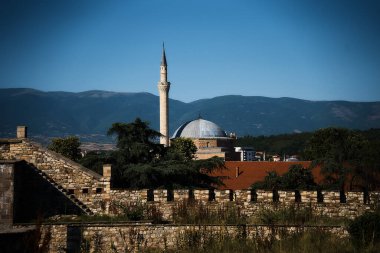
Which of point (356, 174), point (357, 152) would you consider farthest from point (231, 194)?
point (357, 152)

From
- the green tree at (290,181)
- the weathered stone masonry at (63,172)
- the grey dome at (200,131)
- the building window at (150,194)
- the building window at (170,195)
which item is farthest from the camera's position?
the grey dome at (200,131)

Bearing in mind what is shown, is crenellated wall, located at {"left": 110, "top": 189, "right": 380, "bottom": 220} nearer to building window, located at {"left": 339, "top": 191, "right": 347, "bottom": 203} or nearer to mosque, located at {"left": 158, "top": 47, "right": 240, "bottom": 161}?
building window, located at {"left": 339, "top": 191, "right": 347, "bottom": 203}

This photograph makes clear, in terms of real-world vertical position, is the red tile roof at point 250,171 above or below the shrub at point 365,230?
above

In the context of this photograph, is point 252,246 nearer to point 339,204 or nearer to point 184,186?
point 339,204

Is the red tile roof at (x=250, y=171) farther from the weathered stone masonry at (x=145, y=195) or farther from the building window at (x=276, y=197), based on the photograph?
the building window at (x=276, y=197)

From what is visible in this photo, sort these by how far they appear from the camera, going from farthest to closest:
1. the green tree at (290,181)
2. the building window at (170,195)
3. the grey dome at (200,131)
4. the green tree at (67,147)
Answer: the grey dome at (200,131), the green tree at (67,147), the green tree at (290,181), the building window at (170,195)

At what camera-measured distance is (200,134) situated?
321ft

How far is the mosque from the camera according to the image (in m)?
85.6

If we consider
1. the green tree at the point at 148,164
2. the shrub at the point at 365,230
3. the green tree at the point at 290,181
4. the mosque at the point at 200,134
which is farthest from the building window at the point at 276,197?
the mosque at the point at 200,134

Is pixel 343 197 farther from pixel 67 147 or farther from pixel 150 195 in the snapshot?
pixel 67 147

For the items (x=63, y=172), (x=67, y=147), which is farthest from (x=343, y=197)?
(x=67, y=147)

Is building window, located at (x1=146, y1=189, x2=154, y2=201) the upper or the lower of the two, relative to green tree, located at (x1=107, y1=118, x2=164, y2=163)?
lower

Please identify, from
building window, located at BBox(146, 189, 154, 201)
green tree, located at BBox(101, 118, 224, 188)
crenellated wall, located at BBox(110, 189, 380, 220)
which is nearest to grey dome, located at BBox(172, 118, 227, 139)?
green tree, located at BBox(101, 118, 224, 188)

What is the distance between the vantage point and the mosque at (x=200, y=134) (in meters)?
85.6
